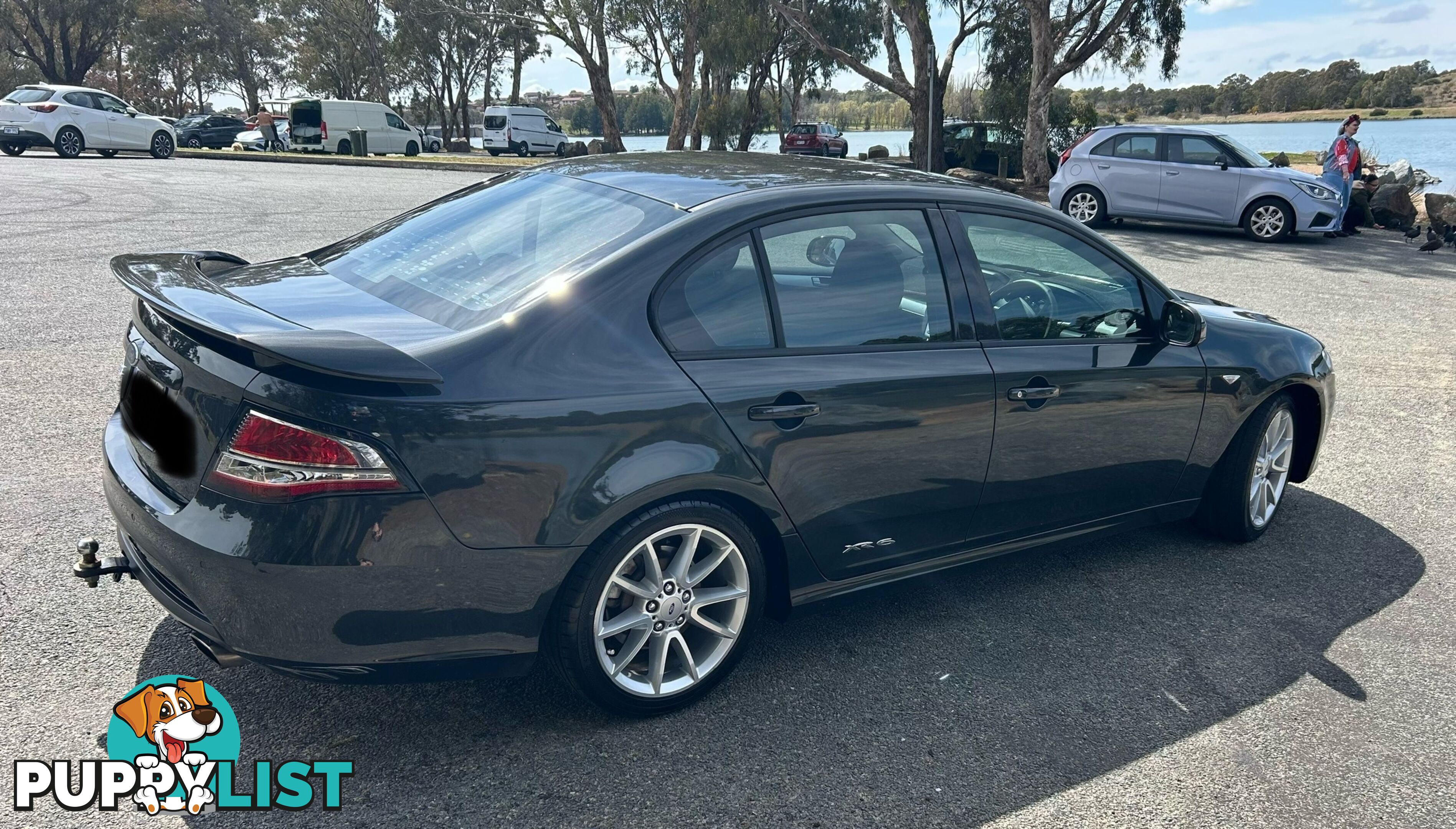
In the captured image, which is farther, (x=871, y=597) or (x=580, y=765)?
(x=871, y=597)

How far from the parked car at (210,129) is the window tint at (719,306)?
4506 cm

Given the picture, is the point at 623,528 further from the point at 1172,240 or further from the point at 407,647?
the point at 1172,240

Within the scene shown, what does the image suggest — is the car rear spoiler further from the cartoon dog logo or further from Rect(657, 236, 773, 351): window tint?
the cartoon dog logo

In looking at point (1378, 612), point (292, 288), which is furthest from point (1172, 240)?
point (292, 288)

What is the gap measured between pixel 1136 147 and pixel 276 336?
16128mm

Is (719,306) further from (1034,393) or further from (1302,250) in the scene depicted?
(1302,250)

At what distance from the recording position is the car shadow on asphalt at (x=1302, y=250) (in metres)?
13.5

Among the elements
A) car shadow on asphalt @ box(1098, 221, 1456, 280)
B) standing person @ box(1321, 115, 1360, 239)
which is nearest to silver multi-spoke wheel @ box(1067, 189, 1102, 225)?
car shadow on asphalt @ box(1098, 221, 1456, 280)

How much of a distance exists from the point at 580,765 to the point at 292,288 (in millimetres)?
1668

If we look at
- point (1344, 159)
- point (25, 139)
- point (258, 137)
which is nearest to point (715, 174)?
point (1344, 159)

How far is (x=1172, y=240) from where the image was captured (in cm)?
1587

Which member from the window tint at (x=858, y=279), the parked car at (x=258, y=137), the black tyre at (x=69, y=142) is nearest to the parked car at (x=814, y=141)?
the parked car at (x=258, y=137)

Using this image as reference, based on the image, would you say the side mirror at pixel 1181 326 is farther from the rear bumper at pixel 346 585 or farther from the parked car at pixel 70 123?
the parked car at pixel 70 123

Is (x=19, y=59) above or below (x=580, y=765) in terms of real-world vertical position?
above
